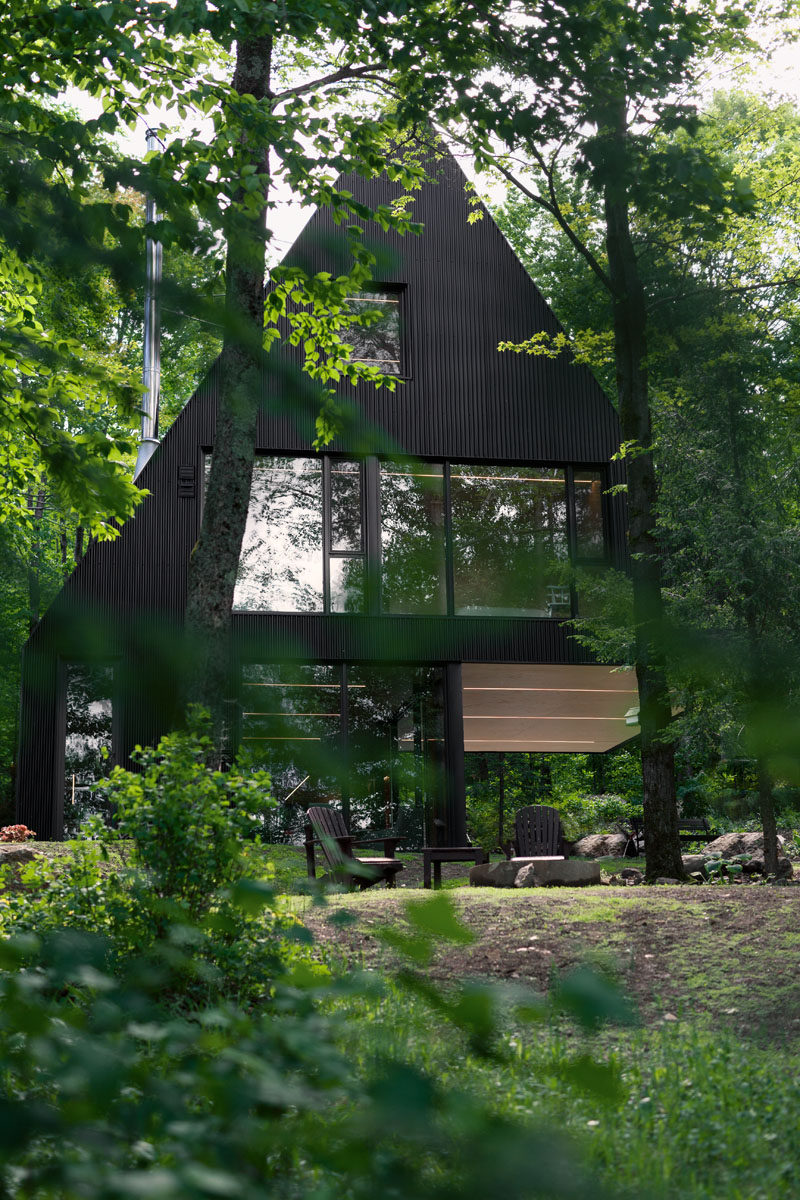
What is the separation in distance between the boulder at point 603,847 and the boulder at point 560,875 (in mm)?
6399

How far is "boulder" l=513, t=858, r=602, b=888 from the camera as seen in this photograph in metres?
9.11

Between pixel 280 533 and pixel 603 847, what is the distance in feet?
27.9

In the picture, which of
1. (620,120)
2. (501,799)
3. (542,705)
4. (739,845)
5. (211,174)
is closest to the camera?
(620,120)

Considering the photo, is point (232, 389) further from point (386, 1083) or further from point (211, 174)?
point (211, 174)

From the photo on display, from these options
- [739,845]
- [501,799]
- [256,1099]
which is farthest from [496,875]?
[256,1099]

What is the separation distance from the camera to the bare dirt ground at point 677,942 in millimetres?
4496

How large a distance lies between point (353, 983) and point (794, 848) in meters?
11.8

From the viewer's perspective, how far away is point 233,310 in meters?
1.12

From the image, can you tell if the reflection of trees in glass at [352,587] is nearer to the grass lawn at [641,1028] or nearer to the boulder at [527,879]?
the grass lawn at [641,1028]

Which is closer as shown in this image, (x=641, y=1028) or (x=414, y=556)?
(x=641, y=1028)

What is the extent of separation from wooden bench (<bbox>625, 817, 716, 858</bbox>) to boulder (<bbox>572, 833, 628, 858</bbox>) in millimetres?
194

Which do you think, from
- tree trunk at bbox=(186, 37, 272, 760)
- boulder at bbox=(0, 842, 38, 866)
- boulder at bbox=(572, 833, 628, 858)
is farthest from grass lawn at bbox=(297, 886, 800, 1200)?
boulder at bbox=(572, 833, 628, 858)

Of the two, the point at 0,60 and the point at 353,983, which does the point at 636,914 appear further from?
the point at 0,60

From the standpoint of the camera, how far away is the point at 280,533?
905 centimetres
